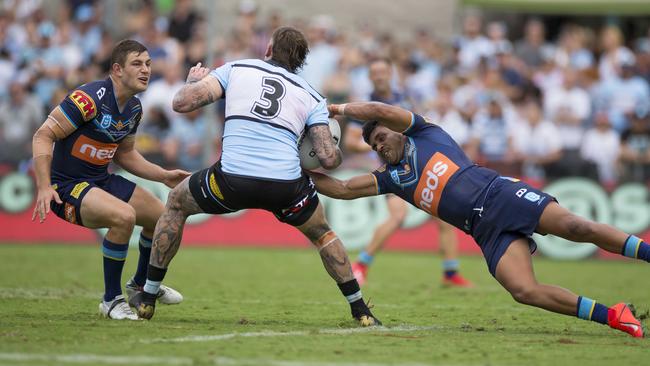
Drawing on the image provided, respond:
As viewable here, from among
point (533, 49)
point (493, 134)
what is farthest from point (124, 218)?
point (533, 49)

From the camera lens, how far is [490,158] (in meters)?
18.1

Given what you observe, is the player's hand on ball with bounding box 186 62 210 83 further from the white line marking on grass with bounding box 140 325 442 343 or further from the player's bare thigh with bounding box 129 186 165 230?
the white line marking on grass with bounding box 140 325 442 343

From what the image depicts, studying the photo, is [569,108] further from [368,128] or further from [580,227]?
[580,227]

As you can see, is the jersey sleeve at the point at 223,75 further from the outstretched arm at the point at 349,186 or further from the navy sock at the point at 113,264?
the navy sock at the point at 113,264

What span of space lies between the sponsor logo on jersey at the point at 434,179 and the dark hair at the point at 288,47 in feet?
4.56

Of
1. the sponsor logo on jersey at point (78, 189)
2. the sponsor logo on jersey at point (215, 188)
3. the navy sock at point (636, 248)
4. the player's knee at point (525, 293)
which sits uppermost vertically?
the sponsor logo on jersey at point (215, 188)

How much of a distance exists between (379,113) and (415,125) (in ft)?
1.44

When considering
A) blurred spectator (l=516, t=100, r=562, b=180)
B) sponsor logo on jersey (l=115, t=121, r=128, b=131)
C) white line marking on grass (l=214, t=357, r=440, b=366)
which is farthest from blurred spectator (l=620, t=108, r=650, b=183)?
white line marking on grass (l=214, t=357, r=440, b=366)

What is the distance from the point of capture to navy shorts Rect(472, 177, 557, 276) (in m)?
7.97

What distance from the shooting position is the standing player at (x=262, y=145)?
8008 millimetres

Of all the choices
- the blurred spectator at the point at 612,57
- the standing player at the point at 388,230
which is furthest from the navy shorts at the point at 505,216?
the blurred spectator at the point at 612,57

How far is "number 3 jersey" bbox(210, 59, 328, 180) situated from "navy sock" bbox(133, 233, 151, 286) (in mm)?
1586

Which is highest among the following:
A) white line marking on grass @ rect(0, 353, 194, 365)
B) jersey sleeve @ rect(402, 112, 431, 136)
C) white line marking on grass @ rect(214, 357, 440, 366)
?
jersey sleeve @ rect(402, 112, 431, 136)

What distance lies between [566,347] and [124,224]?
3759 millimetres
